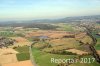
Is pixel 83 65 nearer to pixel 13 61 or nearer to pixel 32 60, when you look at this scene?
pixel 32 60

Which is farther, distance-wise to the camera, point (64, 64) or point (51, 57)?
point (51, 57)

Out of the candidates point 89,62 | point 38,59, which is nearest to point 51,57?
point 38,59

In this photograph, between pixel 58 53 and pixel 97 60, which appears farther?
pixel 58 53

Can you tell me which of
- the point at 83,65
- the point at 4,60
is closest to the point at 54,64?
the point at 83,65

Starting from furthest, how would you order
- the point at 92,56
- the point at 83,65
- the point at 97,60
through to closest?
the point at 92,56 → the point at 97,60 → the point at 83,65

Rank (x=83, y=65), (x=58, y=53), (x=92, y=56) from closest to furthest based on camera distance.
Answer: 1. (x=83, y=65)
2. (x=92, y=56)
3. (x=58, y=53)

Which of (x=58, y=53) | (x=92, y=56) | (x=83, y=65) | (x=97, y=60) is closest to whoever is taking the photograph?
(x=83, y=65)

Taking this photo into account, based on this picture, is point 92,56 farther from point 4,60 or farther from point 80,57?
point 4,60

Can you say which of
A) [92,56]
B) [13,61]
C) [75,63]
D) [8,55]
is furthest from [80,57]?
[8,55]
